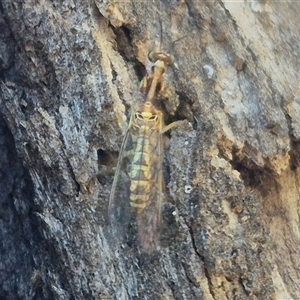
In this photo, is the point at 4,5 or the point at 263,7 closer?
the point at 4,5

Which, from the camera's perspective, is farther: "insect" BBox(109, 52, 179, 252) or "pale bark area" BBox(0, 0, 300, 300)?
"insect" BBox(109, 52, 179, 252)

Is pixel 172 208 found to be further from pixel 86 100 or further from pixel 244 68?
pixel 244 68

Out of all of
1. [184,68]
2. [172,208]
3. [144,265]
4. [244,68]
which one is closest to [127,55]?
[184,68]

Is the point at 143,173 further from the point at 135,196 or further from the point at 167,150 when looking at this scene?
the point at 167,150

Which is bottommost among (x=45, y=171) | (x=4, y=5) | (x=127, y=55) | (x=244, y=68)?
(x=45, y=171)

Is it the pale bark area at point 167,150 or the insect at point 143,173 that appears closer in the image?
the pale bark area at point 167,150
